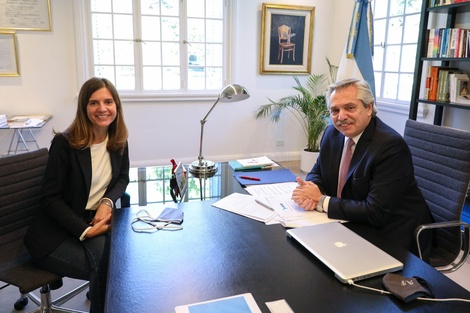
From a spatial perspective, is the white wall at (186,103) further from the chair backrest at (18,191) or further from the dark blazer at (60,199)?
the dark blazer at (60,199)

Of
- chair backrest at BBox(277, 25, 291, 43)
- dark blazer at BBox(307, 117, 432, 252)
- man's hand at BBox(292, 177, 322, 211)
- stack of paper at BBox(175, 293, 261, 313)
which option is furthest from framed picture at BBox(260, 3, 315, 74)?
stack of paper at BBox(175, 293, 261, 313)

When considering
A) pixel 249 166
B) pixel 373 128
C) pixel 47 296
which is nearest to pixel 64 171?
pixel 47 296

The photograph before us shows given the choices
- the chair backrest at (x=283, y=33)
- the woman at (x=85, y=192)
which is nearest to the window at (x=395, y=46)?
the chair backrest at (x=283, y=33)

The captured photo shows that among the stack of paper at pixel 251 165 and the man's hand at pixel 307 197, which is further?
the stack of paper at pixel 251 165

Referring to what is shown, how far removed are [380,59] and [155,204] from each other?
3400 mm

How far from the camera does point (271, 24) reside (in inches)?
176

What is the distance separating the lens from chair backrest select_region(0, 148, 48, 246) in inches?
64.2

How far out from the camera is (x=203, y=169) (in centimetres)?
217

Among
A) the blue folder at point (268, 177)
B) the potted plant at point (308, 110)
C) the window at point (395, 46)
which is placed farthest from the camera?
the potted plant at point (308, 110)

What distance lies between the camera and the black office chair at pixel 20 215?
151 cm

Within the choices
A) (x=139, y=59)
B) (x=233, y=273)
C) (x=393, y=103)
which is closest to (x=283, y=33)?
(x=393, y=103)

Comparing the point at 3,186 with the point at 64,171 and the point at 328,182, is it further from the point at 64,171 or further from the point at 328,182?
the point at 328,182

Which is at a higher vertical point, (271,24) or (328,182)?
(271,24)

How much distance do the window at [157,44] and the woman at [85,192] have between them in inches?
100
